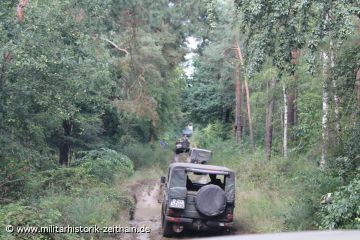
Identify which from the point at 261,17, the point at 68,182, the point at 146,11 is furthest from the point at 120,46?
the point at 261,17

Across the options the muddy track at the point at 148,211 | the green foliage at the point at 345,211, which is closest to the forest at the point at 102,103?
the green foliage at the point at 345,211

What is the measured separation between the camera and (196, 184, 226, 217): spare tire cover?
12.0 meters

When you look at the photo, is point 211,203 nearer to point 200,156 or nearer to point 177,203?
point 177,203

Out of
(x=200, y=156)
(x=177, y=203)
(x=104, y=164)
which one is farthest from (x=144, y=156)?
(x=177, y=203)

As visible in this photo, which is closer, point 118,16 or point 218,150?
point 118,16

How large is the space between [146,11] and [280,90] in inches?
405

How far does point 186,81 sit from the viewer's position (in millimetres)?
58031

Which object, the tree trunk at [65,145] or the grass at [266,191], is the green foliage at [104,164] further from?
the grass at [266,191]

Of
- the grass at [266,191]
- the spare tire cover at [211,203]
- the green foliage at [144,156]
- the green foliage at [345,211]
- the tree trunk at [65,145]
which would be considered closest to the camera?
the green foliage at [345,211]

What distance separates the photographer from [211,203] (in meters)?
12.1

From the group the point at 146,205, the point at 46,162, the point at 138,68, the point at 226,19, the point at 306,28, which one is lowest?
the point at 146,205

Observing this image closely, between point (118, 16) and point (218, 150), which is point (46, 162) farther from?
point (218, 150)

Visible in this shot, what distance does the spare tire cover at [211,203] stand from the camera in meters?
12.0

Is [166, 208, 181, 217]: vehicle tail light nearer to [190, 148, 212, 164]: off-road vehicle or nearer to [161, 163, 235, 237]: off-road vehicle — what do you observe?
[161, 163, 235, 237]: off-road vehicle
